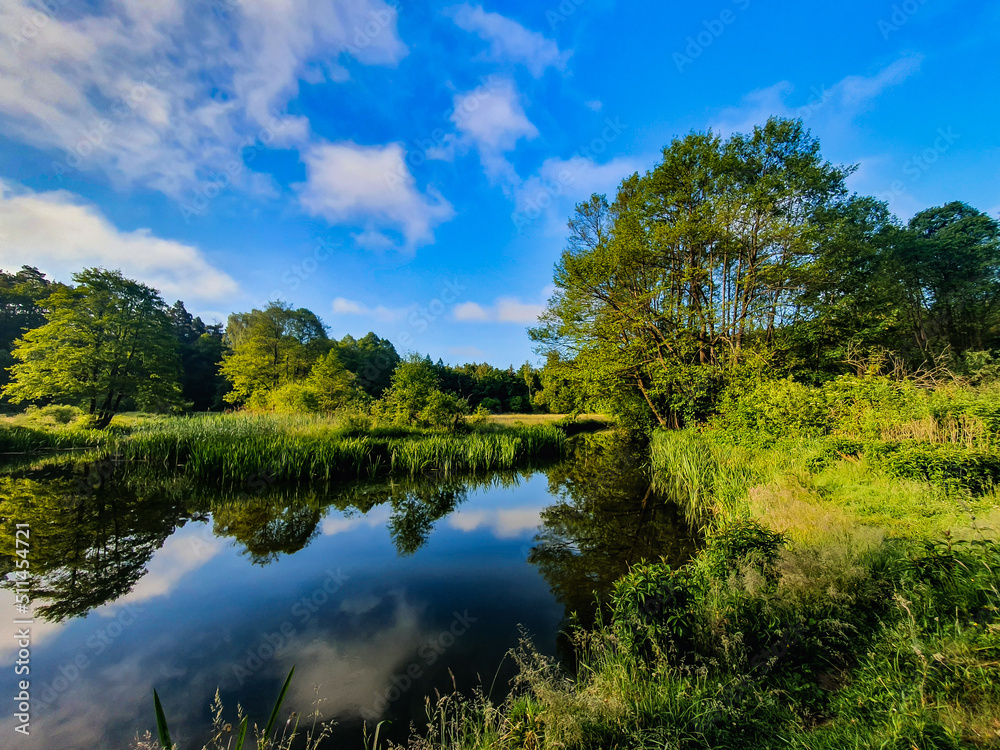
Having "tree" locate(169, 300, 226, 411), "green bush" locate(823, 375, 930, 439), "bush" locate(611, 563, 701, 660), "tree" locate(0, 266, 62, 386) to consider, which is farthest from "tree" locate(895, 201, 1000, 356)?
"tree" locate(0, 266, 62, 386)

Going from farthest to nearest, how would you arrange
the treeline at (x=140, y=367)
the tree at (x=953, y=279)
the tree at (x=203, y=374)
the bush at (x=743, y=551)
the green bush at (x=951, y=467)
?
the tree at (x=203, y=374) < the treeline at (x=140, y=367) < the tree at (x=953, y=279) < the green bush at (x=951, y=467) < the bush at (x=743, y=551)

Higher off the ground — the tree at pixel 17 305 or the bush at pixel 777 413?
the tree at pixel 17 305

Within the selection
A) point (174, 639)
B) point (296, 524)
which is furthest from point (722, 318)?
point (174, 639)

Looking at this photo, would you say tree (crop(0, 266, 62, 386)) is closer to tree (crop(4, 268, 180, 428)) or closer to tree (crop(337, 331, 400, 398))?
tree (crop(4, 268, 180, 428))

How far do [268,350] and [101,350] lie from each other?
10.9 meters

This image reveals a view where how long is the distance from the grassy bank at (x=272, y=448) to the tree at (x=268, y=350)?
35.5 ft

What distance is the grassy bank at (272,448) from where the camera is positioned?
11156 millimetres

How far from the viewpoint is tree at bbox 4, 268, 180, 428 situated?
19.3 metres

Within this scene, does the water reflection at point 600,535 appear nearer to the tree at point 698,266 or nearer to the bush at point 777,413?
the bush at point 777,413

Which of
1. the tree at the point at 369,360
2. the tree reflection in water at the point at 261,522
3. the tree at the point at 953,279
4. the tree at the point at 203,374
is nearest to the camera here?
the tree reflection in water at the point at 261,522

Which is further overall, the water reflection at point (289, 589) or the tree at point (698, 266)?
the tree at point (698, 266)

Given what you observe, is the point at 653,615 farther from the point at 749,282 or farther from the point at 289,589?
the point at 749,282

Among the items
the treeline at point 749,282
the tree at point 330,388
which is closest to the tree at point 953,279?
the treeline at point 749,282

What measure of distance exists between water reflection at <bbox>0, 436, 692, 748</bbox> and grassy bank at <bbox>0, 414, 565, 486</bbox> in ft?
4.71
